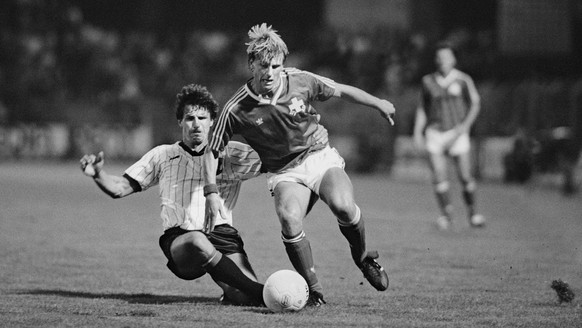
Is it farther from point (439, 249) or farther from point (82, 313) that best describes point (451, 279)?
point (82, 313)

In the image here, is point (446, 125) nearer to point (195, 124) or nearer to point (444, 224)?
point (444, 224)

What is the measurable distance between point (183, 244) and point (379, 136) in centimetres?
1482

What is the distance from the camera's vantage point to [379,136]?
2080 centimetres

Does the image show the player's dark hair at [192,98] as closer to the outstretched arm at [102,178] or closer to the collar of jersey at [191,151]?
the collar of jersey at [191,151]

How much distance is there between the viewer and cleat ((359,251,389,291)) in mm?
6477

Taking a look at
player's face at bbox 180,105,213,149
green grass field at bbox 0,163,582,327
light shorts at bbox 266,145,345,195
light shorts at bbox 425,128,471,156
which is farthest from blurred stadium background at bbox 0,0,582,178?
player's face at bbox 180,105,213,149

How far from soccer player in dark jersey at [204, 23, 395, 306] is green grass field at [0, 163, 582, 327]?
0.42 metres

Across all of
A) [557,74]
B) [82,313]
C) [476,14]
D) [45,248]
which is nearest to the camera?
[82,313]

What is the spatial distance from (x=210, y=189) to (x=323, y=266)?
99.3 inches

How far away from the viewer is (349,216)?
646 cm

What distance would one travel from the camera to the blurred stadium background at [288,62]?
19.9 metres

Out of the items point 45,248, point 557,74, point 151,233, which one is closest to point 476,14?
point 557,74

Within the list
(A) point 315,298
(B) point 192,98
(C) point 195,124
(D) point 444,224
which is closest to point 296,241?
(A) point 315,298

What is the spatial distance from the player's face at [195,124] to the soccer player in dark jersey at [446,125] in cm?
529
